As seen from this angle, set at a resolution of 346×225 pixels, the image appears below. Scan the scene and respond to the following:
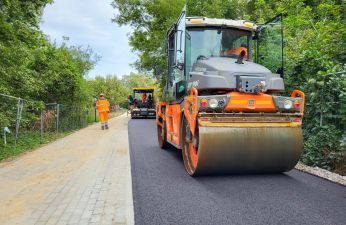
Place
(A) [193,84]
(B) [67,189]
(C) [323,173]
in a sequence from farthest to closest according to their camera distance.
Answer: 1. (A) [193,84]
2. (C) [323,173]
3. (B) [67,189]

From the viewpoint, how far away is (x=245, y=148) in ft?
21.5


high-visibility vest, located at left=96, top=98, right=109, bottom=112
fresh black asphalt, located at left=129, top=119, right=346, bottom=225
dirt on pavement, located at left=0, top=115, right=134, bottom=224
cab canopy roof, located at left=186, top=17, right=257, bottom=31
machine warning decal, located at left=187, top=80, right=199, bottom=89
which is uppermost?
cab canopy roof, located at left=186, top=17, right=257, bottom=31

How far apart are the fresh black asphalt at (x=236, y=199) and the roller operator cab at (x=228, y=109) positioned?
32 cm

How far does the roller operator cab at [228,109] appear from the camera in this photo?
257 inches

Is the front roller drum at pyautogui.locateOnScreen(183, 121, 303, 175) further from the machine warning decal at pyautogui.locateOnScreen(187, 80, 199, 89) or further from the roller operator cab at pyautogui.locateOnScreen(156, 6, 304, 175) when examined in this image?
the machine warning decal at pyautogui.locateOnScreen(187, 80, 199, 89)

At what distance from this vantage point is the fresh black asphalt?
4.78 meters

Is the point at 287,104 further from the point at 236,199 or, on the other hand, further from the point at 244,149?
the point at 236,199

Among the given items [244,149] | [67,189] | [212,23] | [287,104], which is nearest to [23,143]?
[67,189]

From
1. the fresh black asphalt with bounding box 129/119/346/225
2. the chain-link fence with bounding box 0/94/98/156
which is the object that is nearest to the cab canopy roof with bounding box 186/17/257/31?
the fresh black asphalt with bounding box 129/119/346/225

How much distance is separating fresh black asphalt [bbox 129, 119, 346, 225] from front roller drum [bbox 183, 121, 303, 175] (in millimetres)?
230

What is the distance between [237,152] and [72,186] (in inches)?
106

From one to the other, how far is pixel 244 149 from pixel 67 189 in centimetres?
283

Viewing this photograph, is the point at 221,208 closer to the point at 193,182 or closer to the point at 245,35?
the point at 193,182

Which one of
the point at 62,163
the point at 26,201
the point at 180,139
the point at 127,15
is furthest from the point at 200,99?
the point at 127,15
